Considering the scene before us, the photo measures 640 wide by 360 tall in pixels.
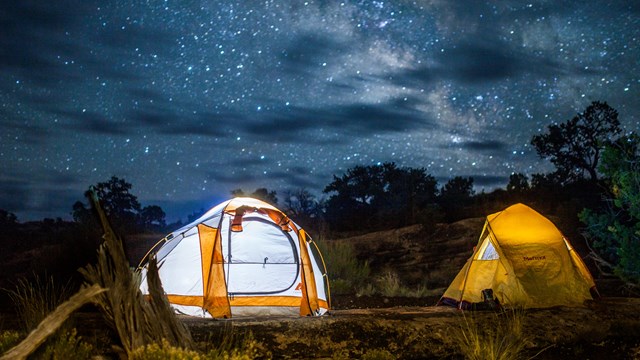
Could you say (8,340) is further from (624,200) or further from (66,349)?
(624,200)

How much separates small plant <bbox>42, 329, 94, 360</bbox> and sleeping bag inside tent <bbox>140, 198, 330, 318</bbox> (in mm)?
3615

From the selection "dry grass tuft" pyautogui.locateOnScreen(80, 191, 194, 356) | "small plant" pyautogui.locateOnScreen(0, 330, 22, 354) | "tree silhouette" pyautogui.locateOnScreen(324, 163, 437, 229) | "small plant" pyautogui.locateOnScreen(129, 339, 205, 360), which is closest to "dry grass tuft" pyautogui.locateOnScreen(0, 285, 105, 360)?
"dry grass tuft" pyautogui.locateOnScreen(80, 191, 194, 356)

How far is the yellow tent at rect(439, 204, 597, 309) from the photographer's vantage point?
A: 9508 mm

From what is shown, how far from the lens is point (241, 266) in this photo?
33.4 ft

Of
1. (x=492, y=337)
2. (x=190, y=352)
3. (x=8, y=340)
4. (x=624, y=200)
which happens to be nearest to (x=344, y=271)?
(x=624, y=200)

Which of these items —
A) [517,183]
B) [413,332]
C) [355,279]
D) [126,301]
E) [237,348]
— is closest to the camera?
[126,301]

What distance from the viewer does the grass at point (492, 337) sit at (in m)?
6.62

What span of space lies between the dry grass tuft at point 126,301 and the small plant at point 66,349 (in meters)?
0.53

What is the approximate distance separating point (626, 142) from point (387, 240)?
36.4 ft

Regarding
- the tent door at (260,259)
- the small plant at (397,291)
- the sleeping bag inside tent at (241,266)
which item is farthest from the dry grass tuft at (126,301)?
the small plant at (397,291)

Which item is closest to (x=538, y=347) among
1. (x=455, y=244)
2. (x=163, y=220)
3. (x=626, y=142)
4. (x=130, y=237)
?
(x=626, y=142)

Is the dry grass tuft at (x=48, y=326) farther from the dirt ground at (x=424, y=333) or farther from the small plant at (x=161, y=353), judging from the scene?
the dirt ground at (x=424, y=333)

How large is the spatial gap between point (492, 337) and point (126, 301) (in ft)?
14.9

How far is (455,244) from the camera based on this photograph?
62.6ft
